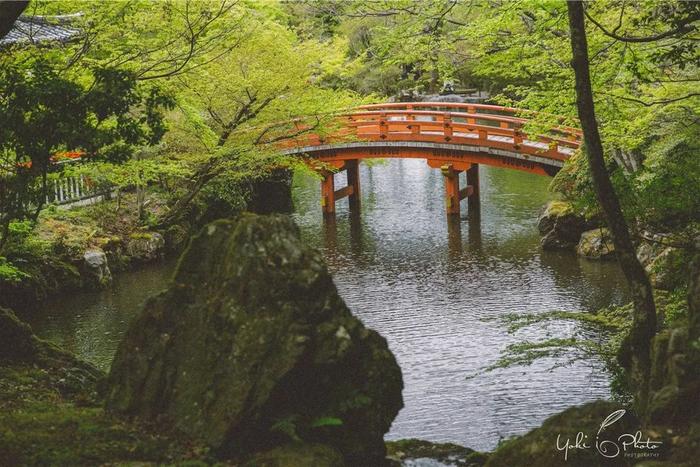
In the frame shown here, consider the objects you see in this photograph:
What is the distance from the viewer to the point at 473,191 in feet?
94.1

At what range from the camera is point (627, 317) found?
13211mm

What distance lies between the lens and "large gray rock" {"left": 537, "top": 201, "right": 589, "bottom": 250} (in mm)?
22172

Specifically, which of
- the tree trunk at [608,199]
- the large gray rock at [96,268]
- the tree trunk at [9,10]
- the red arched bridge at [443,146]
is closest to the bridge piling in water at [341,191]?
the red arched bridge at [443,146]

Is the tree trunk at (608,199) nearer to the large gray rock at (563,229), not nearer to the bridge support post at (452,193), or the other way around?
the large gray rock at (563,229)

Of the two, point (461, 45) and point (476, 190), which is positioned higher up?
point (461, 45)

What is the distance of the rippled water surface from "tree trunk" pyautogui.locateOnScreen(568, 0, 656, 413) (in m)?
3.36

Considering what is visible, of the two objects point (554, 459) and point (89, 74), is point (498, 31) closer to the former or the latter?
point (89, 74)

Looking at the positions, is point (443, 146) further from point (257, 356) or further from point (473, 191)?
point (257, 356)

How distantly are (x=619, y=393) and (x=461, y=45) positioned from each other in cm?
2913

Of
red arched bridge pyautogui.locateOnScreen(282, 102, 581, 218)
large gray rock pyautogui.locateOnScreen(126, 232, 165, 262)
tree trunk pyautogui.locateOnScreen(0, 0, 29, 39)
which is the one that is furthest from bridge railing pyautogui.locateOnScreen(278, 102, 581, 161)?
tree trunk pyautogui.locateOnScreen(0, 0, 29, 39)

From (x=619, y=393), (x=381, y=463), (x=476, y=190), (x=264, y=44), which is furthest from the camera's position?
(x=476, y=190)

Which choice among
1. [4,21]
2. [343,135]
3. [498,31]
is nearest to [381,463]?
[4,21]
